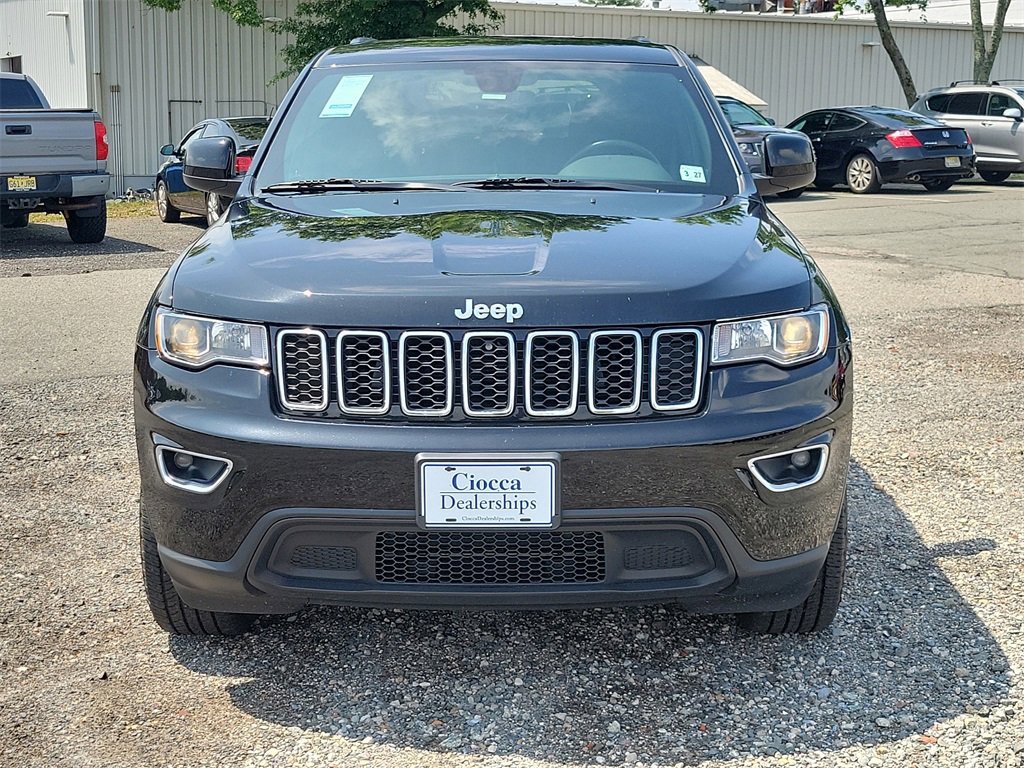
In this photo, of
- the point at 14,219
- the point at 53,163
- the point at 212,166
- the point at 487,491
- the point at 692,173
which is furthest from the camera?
the point at 14,219

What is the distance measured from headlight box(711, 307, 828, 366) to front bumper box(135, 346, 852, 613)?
0.04m

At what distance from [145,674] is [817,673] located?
1.81 meters

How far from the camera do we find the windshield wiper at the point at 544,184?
4.01 meters

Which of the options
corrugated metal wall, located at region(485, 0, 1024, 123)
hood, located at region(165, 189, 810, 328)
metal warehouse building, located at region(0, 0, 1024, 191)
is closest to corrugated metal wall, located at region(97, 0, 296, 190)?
metal warehouse building, located at region(0, 0, 1024, 191)

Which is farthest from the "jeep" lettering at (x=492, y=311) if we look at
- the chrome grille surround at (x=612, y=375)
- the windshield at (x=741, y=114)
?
the windshield at (x=741, y=114)

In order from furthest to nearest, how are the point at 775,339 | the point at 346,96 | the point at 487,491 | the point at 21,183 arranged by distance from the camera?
the point at 21,183 → the point at 346,96 → the point at 775,339 → the point at 487,491

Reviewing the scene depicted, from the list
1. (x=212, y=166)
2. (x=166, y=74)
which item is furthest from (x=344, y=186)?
(x=166, y=74)

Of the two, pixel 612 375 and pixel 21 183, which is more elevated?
pixel 612 375

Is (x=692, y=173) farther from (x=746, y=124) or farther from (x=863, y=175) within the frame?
(x=863, y=175)

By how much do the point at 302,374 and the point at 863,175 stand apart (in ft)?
59.5

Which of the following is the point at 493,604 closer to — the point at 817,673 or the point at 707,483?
the point at 707,483

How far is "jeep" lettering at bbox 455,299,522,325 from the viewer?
290cm

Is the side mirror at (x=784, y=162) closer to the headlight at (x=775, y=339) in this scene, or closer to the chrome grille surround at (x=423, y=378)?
the headlight at (x=775, y=339)

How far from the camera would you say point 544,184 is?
4.02 metres
